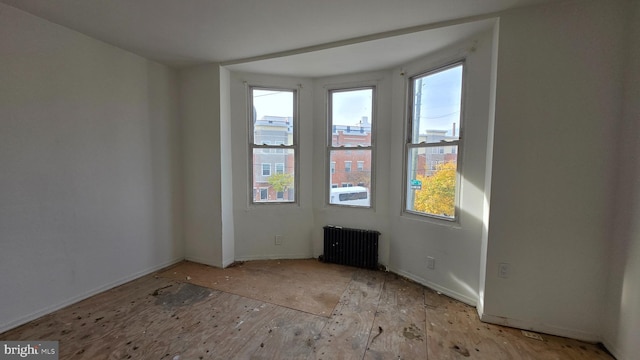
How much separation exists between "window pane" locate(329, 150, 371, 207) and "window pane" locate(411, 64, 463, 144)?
0.73 m

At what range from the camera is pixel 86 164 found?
248cm

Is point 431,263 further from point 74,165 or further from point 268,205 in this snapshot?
point 74,165

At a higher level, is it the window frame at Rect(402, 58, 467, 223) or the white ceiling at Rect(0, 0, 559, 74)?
the white ceiling at Rect(0, 0, 559, 74)

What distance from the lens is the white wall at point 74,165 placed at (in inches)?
79.8

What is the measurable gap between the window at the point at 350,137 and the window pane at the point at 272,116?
0.57 meters

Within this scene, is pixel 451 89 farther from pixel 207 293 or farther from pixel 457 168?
pixel 207 293

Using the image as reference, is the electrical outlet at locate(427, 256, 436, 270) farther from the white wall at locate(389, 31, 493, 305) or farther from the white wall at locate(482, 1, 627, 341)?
the white wall at locate(482, 1, 627, 341)

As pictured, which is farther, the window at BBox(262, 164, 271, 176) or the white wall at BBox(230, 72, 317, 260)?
the window at BBox(262, 164, 271, 176)

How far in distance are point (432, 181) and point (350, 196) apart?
109cm

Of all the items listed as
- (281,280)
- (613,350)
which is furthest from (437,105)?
(281,280)

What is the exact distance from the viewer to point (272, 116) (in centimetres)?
350

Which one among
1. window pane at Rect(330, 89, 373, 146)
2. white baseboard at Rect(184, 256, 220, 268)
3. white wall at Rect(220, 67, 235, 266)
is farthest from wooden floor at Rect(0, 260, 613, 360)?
window pane at Rect(330, 89, 373, 146)

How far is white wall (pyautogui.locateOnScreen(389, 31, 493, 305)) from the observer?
2314mm

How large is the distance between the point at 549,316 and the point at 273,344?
7.12 ft
